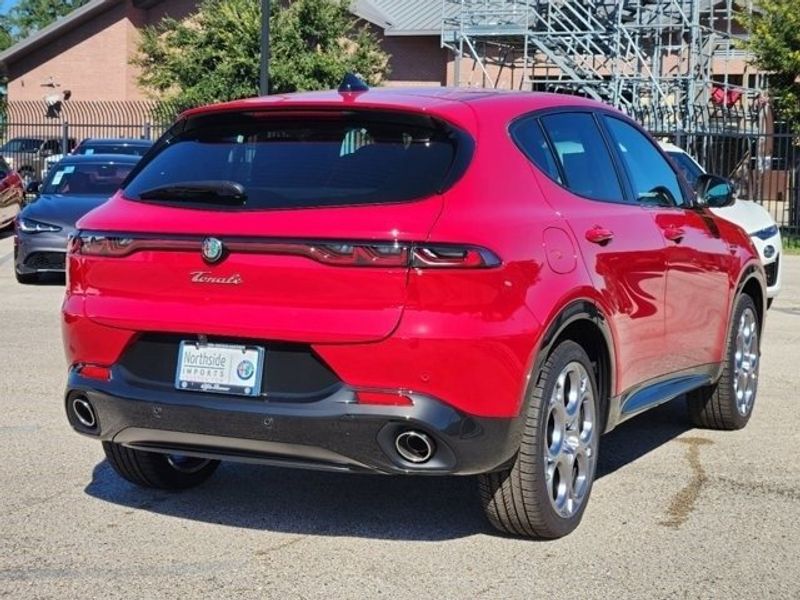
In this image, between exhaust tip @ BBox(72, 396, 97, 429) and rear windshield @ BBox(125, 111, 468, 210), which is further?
exhaust tip @ BBox(72, 396, 97, 429)

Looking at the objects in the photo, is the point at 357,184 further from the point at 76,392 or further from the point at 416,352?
the point at 76,392

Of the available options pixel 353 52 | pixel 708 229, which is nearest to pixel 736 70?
pixel 353 52

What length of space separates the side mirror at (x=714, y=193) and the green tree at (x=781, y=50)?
48.5 feet

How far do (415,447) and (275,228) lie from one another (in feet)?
3.10

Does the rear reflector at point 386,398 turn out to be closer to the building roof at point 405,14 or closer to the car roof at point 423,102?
the car roof at point 423,102

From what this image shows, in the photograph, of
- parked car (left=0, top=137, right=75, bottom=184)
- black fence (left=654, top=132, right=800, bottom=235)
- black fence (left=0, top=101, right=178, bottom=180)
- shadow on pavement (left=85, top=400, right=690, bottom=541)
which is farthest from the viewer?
parked car (left=0, top=137, right=75, bottom=184)

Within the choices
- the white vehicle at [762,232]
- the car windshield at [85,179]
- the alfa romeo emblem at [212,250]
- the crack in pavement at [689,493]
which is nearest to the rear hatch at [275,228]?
the alfa romeo emblem at [212,250]

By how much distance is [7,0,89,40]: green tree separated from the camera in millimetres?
89500

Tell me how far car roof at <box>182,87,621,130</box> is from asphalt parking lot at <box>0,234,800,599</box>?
1714 mm

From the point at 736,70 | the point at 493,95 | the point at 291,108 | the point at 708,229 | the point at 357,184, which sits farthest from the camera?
the point at 736,70

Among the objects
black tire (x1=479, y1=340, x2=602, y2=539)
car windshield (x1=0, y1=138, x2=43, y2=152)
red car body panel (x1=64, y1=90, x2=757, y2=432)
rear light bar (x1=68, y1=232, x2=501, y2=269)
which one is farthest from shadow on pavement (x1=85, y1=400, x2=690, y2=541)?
car windshield (x1=0, y1=138, x2=43, y2=152)

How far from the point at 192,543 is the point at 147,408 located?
0.62m

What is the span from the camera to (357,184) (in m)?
4.88

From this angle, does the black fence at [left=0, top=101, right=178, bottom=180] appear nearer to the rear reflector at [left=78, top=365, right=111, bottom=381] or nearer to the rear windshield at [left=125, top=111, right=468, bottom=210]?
the rear windshield at [left=125, top=111, right=468, bottom=210]
